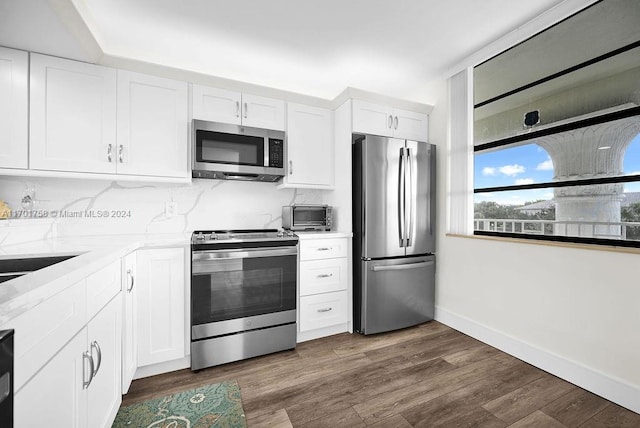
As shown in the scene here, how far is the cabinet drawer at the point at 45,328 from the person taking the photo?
24.9 inches

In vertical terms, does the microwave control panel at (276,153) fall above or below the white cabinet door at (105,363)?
above

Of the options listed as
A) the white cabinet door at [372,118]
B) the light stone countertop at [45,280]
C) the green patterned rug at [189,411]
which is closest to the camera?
the light stone countertop at [45,280]

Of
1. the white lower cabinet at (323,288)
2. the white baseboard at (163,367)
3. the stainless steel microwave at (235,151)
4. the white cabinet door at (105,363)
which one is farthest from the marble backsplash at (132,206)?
the white baseboard at (163,367)

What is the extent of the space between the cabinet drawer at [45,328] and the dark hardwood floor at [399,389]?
3.66 ft

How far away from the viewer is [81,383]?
1.01m

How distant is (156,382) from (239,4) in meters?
2.69

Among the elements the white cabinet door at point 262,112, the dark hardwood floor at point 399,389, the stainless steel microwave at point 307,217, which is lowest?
the dark hardwood floor at point 399,389

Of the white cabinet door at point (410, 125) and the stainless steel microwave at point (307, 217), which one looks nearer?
the stainless steel microwave at point (307, 217)

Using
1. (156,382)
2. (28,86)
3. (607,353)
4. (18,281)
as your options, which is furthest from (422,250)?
(28,86)

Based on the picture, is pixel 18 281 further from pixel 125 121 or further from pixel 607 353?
pixel 607 353

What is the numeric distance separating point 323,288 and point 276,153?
1313 millimetres

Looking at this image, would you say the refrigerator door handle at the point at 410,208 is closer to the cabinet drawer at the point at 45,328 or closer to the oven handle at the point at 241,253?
the oven handle at the point at 241,253

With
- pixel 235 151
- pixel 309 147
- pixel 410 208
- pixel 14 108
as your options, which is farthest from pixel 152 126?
pixel 410 208

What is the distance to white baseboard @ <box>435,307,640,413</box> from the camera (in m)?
1.70
